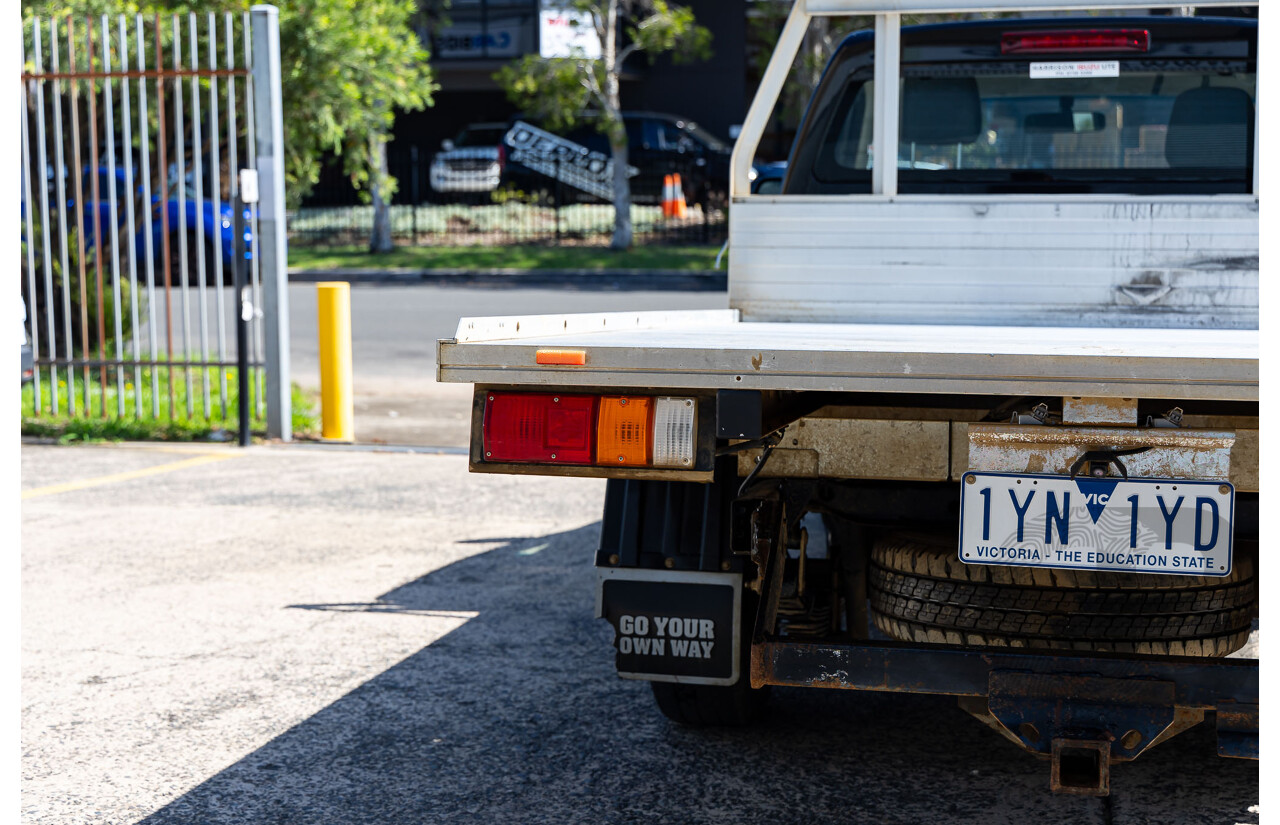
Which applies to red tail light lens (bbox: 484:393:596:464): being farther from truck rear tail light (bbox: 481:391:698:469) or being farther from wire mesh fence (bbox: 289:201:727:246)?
wire mesh fence (bbox: 289:201:727:246)

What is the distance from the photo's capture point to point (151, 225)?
902 centimetres

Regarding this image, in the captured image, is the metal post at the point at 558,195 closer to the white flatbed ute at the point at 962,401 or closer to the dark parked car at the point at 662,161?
the dark parked car at the point at 662,161

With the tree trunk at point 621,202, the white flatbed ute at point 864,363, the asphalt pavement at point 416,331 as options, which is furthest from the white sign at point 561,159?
Result: the white flatbed ute at point 864,363

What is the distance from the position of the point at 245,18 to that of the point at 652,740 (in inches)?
246

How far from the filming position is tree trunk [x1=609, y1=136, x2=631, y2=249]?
21.3 metres

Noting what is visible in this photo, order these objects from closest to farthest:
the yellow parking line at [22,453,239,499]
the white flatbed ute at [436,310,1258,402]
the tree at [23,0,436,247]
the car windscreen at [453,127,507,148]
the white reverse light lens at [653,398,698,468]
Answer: the white flatbed ute at [436,310,1258,402], the white reverse light lens at [653,398,698,468], the yellow parking line at [22,453,239,499], the tree at [23,0,436,247], the car windscreen at [453,127,507,148]

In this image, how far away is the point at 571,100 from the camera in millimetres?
20125

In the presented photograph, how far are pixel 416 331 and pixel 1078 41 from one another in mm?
10389

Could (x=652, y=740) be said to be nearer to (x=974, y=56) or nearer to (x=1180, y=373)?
(x=1180, y=373)

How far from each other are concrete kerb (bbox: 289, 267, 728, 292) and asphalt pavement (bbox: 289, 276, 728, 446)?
0.10 metres

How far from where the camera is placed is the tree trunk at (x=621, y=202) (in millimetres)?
21295

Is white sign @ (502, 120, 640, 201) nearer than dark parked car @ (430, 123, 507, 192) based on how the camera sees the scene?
Yes

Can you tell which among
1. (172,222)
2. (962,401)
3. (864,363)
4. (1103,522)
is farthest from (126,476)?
(172,222)

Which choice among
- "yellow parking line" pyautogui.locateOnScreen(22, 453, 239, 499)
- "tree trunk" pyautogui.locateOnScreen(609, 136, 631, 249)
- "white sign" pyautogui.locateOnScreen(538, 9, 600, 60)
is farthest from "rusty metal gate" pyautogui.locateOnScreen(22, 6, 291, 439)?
"white sign" pyautogui.locateOnScreen(538, 9, 600, 60)
